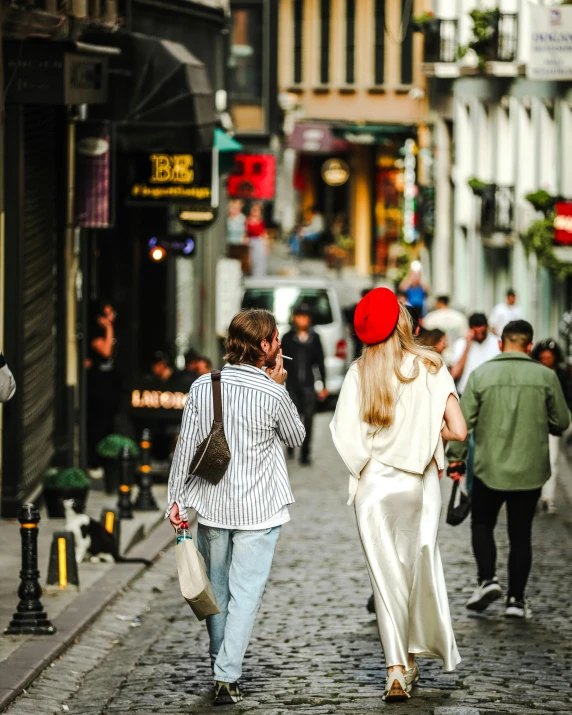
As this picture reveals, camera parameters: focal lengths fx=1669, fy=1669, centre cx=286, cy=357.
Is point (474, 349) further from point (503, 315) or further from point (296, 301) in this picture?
point (503, 315)

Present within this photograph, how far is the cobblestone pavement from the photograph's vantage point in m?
7.68

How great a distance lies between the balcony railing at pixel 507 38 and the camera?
31.9 m

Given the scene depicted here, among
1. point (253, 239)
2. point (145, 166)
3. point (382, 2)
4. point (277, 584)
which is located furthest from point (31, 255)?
point (382, 2)

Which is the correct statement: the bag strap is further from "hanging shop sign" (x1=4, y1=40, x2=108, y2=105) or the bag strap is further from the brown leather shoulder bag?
"hanging shop sign" (x1=4, y1=40, x2=108, y2=105)

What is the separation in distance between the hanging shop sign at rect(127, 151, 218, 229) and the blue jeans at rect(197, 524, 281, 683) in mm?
10998

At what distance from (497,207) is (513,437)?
2266cm

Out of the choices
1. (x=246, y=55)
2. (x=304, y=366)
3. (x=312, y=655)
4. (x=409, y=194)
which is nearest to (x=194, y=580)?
(x=312, y=655)

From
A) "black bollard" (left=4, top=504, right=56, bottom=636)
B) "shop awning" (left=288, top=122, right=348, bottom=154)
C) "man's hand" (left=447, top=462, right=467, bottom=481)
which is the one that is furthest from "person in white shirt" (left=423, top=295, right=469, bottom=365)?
"shop awning" (left=288, top=122, right=348, bottom=154)

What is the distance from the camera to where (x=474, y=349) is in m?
15.9

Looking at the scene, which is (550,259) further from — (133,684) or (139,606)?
(133,684)

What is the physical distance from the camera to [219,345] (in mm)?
30781

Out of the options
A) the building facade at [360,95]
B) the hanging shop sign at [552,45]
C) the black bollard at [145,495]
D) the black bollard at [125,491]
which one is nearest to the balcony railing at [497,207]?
the hanging shop sign at [552,45]

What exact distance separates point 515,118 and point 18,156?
19.5 m

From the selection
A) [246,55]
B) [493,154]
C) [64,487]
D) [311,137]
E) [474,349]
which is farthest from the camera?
[311,137]
